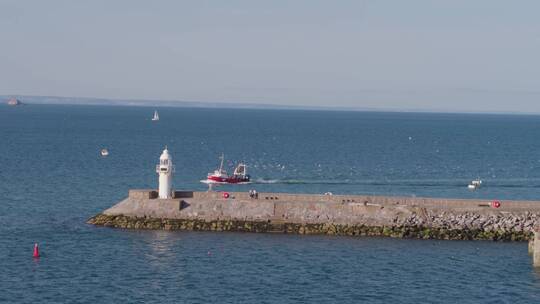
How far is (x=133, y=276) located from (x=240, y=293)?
7706 mm

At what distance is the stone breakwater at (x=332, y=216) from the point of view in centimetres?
7094

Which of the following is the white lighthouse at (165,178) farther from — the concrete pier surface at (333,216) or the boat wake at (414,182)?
the boat wake at (414,182)

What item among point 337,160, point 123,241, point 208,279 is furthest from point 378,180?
point 208,279

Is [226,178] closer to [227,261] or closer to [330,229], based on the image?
[330,229]

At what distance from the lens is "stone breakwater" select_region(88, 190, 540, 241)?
70.9 metres

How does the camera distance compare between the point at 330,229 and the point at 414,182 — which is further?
the point at 414,182

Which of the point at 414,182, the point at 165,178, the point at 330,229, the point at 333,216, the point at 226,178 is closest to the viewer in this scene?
the point at 330,229

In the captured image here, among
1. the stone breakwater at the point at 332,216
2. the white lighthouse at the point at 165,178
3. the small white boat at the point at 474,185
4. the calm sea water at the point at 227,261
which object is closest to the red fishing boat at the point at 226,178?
the calm sea water at the point at 227,261

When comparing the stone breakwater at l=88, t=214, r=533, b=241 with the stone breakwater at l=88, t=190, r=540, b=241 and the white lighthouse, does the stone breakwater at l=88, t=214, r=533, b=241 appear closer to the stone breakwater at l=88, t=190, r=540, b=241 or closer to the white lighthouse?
the stone breakwater at l=88, t=190, r=540, b=241

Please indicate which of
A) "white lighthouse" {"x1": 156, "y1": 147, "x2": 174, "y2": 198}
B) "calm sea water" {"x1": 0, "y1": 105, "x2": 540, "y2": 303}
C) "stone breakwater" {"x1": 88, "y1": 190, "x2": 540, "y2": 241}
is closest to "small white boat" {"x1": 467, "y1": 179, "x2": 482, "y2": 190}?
"calm sea water" {"x1": 0, "y1": 105, "x2": 540, "y2": 303}

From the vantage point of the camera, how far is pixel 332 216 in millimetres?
72562

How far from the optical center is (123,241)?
6788cm

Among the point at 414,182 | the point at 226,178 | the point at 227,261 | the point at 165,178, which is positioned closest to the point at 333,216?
the point at 227,261

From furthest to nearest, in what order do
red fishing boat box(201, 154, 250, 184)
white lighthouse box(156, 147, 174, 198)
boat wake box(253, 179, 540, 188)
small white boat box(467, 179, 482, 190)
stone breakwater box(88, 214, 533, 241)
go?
red fishing boat box(201, 154, 250, 184) → boat wake box(253, 179, 540, 188) → small white boat box(467, 179, 482, 190) → white lighthouse box(156, 147, 174, 198) → stone breakwater box(88, 214, 533, 241)
